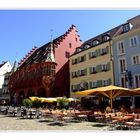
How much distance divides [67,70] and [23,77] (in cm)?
1022

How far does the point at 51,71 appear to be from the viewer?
47875mm

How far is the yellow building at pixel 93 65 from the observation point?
3944 centimetres

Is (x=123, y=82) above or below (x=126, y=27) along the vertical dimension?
below

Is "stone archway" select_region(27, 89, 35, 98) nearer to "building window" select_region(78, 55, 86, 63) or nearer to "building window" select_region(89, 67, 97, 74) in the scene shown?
"building window" select_region(78, 55, 86, 63)

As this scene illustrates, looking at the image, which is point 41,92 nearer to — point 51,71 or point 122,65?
point 51,71

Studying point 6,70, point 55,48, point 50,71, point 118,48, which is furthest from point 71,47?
point 6,70

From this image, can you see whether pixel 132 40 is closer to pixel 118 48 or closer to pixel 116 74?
pixel 118 48

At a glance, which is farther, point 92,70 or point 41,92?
point 41,92

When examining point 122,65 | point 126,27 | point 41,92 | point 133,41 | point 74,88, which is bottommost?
point 41,92

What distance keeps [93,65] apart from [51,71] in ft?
29.1

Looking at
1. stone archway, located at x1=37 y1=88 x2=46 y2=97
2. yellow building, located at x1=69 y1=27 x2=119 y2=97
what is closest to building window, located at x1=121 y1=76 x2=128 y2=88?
yellow building, located at x1=69 y1=27 x2=119 y2=97

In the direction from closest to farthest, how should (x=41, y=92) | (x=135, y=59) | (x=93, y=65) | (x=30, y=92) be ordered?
1. (x=135, y=59)
2. (x=93, y=65)
3. (x=41, y=92)
4. (x=30, y=92)

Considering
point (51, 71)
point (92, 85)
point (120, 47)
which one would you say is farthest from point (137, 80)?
point (51, 71)

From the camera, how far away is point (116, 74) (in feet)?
124
